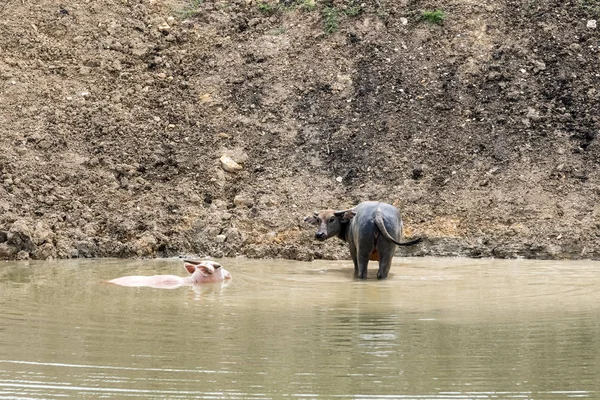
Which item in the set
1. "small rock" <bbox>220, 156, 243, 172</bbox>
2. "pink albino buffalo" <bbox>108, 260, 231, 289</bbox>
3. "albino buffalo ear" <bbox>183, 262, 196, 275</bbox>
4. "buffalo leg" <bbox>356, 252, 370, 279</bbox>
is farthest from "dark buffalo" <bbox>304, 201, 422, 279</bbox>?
"small rock" <bbox>220, 156, 243, 172</bbox>

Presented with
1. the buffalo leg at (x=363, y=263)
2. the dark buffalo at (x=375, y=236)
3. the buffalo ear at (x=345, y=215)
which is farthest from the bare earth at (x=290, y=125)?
the buffalo leg at (x=363, y=263)

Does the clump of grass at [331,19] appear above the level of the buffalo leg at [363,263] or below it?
above

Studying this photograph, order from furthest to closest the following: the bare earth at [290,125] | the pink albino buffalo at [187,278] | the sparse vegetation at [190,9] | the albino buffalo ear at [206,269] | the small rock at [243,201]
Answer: the sparse vegetation at [190,9]
the small rock at [243,201]
the bare earth at [290,125]
the albino buffalo ear at [206,269]
the pink albino buffalo at [187,278]

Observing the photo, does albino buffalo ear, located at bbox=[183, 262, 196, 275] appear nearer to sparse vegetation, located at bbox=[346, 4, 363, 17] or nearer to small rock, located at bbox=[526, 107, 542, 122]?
small rock, located at bbox=[526, 107, 542, 122]

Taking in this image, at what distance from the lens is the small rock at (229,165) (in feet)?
61.6

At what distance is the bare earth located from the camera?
1702cm

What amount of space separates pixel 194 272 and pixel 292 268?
7.16ft

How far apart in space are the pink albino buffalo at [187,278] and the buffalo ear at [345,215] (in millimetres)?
2053

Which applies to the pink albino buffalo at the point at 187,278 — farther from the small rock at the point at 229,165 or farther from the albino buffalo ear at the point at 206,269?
the small rock at the point at 229,165

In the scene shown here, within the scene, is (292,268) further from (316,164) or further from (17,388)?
(17,388)

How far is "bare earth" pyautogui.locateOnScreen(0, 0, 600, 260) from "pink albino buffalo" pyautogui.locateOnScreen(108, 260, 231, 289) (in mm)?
3009

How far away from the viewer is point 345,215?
14.9m

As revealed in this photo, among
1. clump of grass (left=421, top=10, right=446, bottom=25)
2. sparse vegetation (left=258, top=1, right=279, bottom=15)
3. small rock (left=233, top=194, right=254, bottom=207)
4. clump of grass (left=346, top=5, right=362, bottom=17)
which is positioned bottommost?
small rock (left=233, top=194, right=254, bottom=207)

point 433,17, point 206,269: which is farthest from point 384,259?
point 433,17
